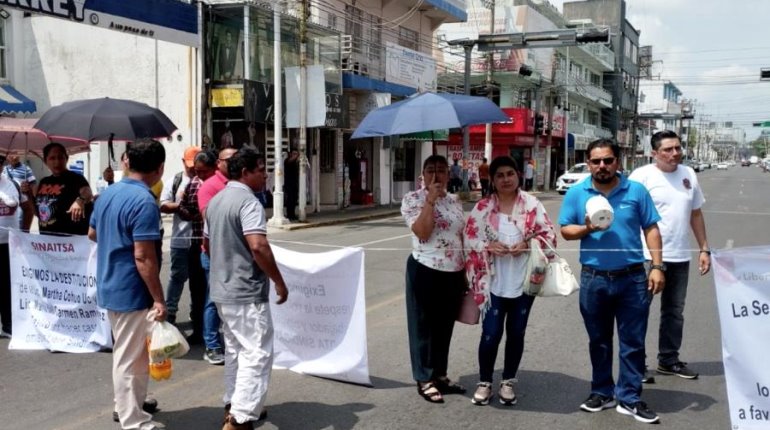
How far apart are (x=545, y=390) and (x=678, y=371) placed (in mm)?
1169

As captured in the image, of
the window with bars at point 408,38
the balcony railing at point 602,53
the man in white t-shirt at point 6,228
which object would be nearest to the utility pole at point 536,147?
the balcony railing at point 602,53

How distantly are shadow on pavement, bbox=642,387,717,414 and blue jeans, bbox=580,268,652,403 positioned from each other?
1.25ft

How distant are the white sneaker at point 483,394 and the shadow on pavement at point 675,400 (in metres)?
1.13

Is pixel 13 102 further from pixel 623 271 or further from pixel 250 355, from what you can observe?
pixel 623 271

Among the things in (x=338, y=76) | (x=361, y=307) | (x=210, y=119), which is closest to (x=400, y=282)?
(x=361, y=307)

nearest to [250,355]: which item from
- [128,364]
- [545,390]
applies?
[128,364]

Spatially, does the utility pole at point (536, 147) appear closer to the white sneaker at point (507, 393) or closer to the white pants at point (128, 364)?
the white sneaker at point (507, 393)

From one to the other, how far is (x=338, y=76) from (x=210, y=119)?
4.50 meters

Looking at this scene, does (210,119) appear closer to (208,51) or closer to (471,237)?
(208,51)

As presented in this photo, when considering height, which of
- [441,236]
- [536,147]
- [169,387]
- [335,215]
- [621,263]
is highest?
[536,147]

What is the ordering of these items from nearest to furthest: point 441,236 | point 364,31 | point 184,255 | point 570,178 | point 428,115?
point 441,236 < point 428,115 < point 184,255 < point 364,31 < point 570,178

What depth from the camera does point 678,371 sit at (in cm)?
532

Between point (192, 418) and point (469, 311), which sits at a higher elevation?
point (469, 311)

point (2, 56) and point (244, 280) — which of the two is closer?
point (244, 280)
